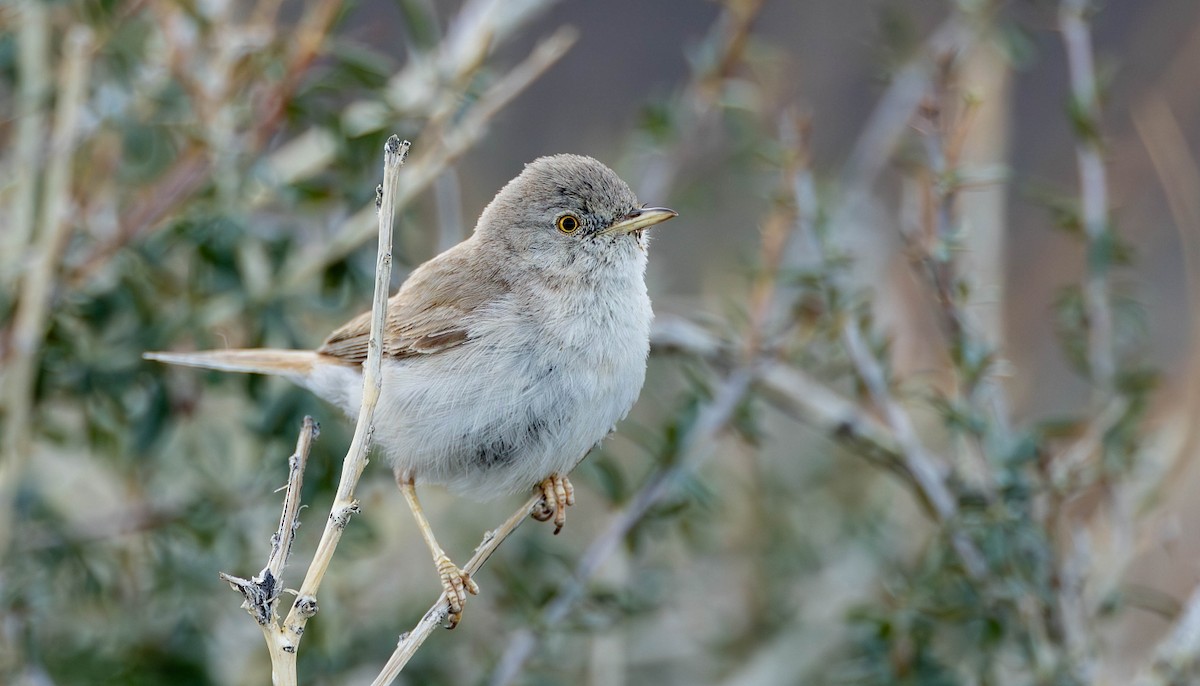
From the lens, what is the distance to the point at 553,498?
9.58ft

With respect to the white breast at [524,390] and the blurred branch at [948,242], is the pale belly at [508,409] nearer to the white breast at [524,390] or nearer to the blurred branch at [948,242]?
the white breast at [524,390]

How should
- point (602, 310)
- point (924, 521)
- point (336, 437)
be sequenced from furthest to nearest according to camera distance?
point (924, 521)
point (336, 437)
point (602, 310)

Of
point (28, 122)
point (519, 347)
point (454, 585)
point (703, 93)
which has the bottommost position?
point (454, 585)

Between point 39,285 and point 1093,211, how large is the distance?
279cm

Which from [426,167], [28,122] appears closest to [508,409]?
[426,167]

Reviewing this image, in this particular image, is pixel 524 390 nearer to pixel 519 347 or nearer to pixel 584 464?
pixel 519 347

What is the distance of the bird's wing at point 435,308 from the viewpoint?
9.67ft

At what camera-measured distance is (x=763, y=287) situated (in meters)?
3.36

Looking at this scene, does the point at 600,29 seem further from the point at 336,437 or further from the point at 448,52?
the point at 336,437

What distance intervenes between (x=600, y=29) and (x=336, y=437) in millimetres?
6560

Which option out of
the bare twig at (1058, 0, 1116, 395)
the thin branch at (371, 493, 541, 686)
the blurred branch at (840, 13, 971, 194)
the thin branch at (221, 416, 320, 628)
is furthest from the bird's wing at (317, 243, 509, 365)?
the bare twig at (1058, 0, 1116, 395)

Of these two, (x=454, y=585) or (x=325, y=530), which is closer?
(x=325, y=530)

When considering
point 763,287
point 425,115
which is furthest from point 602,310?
point 425,115

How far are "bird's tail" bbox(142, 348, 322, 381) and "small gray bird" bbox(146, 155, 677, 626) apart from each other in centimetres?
3
